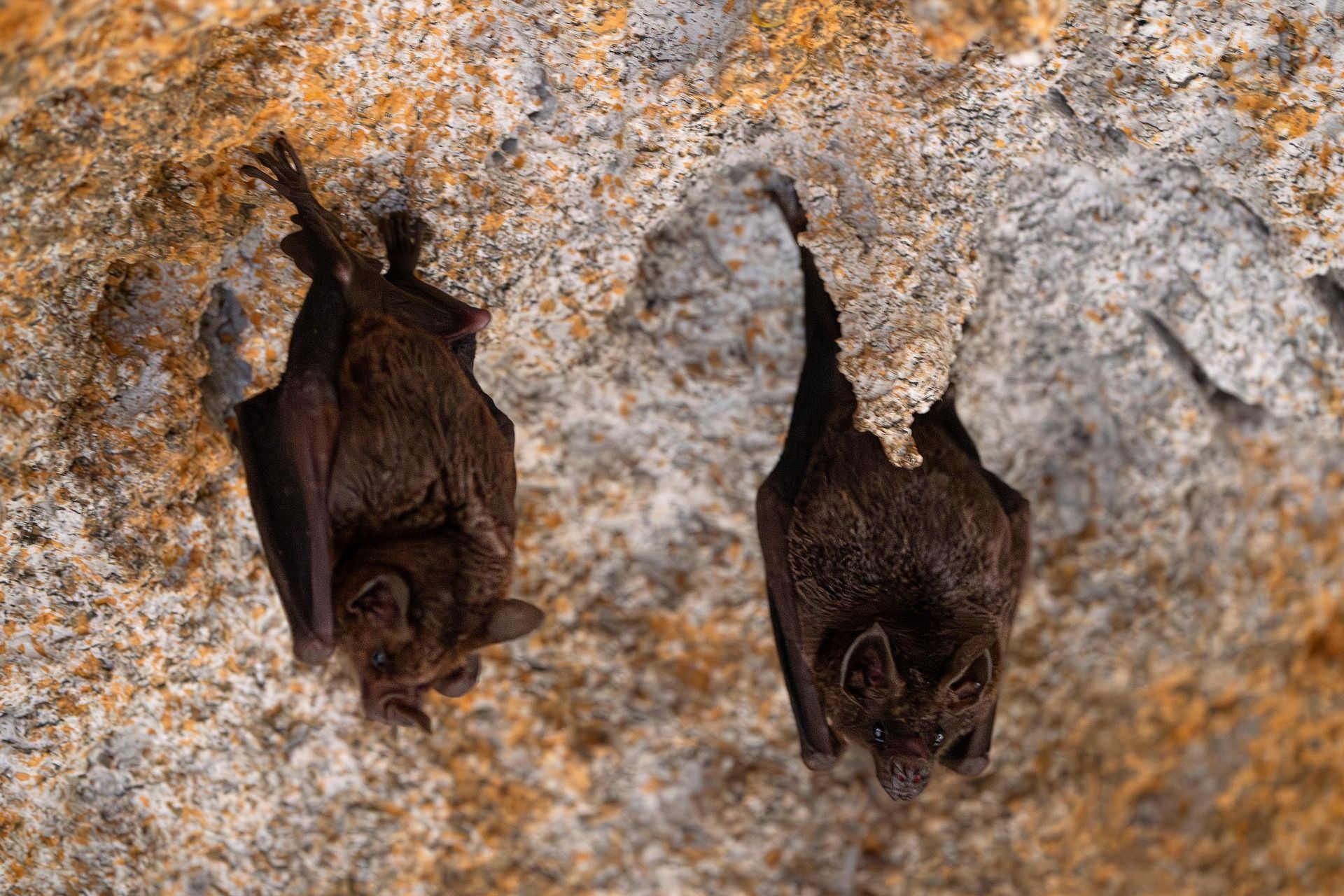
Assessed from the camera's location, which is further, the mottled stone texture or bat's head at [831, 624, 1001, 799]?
bat's head at [831, 624, 1001, 799]

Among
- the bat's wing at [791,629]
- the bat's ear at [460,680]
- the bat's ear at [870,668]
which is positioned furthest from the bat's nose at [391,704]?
the bat's ear at [870,668]

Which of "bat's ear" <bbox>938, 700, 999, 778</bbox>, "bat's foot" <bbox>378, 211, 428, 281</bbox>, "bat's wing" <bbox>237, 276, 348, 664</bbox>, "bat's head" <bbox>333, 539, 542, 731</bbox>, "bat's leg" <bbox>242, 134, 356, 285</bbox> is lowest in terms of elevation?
"bat's ear" <bbox>938, 700, 999, 778</bbox>

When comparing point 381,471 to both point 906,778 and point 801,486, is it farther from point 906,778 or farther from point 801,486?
point 906,778

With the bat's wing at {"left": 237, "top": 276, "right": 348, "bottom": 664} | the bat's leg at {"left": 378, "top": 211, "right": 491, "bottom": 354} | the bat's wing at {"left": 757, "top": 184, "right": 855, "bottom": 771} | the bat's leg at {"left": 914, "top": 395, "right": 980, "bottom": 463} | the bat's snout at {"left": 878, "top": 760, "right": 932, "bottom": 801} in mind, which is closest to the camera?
the bat's wing at {"left": 237, "top": 276, "right": 348, "bottom": 664}

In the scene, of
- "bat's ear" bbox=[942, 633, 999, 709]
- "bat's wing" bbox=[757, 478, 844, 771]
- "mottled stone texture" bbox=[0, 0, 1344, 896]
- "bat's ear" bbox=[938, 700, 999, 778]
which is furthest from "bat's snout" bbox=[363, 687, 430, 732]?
"bat's ear" bbox=[938, 700, 999, 778]

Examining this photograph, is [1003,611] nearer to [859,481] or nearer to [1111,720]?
[859,481]

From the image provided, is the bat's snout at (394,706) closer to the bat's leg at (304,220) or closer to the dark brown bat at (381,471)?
the dark brown bat at (381,471)

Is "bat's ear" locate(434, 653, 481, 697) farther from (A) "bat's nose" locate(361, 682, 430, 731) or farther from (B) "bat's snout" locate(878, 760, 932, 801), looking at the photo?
(B) "bat's snout" locate(878, 760, 932, 801)
